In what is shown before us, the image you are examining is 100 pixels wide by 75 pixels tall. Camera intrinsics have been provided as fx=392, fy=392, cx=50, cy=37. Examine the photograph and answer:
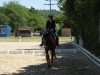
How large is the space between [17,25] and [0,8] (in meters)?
13.2

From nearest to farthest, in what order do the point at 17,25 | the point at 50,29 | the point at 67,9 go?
the point at 50,29 < the point at 67,9 < the point at 17,25

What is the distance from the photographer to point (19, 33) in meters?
122

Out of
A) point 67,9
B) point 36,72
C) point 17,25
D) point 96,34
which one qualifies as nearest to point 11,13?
point 17,25

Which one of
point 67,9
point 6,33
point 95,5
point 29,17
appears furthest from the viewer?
point 29,17

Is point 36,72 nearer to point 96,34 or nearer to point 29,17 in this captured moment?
point 96,34

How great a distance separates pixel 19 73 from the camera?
50.3 ft

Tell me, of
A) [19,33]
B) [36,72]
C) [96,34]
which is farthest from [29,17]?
[36,72]

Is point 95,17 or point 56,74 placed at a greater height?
point 95,17

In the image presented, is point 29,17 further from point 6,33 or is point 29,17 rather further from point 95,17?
point 95,17

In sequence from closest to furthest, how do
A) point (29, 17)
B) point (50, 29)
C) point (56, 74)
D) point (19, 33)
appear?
1. point (56, 74)
2. point (50, 29)
3. point (19, 33)
4. point (29, 17)

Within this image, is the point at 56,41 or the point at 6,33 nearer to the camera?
the point at 56,41

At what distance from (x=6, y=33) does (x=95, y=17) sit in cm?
8362

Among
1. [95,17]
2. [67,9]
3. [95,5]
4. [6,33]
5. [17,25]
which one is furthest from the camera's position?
[17,25]

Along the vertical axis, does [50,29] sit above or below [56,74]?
above
